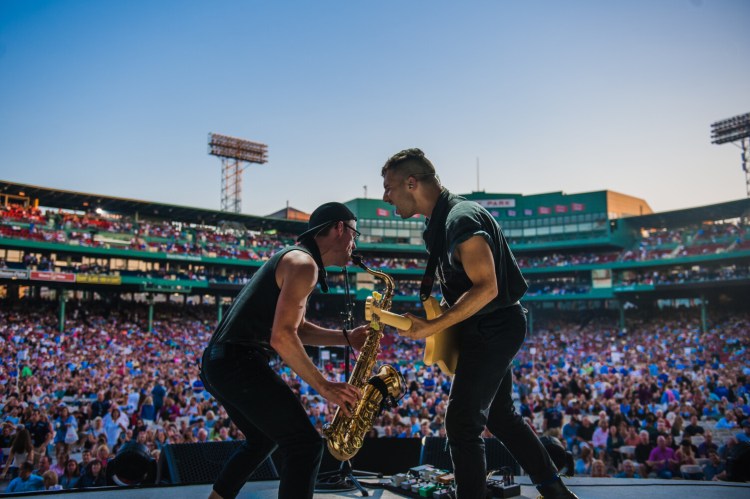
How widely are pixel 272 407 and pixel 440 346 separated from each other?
37.8 inches

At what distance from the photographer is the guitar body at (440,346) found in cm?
281

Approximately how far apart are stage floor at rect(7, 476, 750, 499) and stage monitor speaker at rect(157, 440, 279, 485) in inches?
11.1

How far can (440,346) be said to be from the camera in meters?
2.86

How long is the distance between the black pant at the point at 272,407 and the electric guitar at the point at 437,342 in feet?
2.09

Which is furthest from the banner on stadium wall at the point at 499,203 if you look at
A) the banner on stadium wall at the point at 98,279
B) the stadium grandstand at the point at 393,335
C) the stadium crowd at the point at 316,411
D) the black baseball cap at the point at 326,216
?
the black baseball cap at the point at 326,216

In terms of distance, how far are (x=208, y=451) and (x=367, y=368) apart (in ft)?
7.23

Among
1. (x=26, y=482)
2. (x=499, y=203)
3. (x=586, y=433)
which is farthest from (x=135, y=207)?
(x=586, y=433)

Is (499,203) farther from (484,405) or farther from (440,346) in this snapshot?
(484,405)

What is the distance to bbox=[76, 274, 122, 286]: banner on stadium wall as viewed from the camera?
96.9 ft

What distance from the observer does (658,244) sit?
40.1 metres

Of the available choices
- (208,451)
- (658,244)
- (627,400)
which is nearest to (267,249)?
(658,244)

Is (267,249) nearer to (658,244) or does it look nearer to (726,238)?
(658,244)

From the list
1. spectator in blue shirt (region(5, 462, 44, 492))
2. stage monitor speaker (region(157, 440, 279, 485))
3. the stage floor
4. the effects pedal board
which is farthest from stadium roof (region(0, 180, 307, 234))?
the effects pedal board

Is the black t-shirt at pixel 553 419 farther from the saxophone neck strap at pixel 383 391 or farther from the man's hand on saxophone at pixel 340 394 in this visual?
the man's hand on saxophone at pixel 340 394
